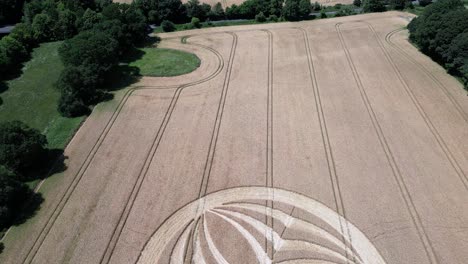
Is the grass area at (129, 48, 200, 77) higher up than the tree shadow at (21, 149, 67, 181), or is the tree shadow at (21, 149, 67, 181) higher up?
the grass area at (129, 48, 200, 77)

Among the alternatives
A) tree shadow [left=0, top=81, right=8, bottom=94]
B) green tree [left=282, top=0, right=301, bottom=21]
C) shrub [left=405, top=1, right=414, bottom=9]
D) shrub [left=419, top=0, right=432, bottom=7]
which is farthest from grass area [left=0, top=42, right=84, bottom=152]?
shrub [left=419, top=0, right=432, bottom=7]

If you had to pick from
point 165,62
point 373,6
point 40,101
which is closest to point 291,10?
point 373,6

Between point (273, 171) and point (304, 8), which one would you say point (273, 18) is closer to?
point (304, 8)

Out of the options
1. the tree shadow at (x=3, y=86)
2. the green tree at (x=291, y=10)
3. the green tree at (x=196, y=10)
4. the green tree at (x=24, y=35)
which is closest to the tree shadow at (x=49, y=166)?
the tree shadow at (x=3, y=86)

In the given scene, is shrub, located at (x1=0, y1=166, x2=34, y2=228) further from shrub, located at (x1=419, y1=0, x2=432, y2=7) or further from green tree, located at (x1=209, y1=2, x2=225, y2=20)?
shrub, located at (x1=419, y1=0, x2=432, y2=7)

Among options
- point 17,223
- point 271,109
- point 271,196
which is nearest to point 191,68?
point 271,109

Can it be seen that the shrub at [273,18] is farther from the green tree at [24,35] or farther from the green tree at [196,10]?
the green tree at [24,35]
